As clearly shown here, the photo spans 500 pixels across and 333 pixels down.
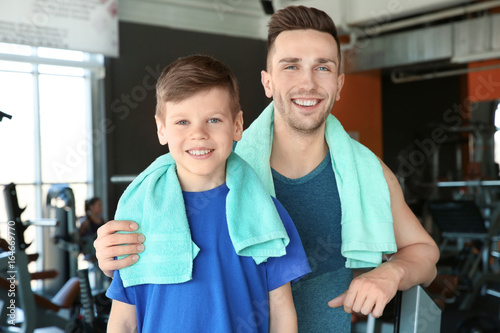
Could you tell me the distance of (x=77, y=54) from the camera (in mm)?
5695

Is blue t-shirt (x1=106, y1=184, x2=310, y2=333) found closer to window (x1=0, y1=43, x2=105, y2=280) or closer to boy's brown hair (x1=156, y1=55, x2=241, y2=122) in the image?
boy's brown hair (x1=156, y1=55, x2=241, y2=122)

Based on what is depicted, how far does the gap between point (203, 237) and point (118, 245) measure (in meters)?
0.17

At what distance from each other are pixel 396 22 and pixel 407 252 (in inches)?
228

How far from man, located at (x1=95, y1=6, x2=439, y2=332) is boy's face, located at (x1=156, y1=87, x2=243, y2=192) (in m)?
0.28

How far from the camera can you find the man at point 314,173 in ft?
4.29

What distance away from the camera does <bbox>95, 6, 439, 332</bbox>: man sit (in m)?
1.31

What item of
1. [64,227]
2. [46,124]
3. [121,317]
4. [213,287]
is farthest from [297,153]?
[46,124]

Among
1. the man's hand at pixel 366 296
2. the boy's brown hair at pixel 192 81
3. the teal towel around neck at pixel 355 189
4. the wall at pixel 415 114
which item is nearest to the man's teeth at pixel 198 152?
the boy's brown hair at pixel 192 81

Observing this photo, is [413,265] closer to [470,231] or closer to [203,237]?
[203,237]

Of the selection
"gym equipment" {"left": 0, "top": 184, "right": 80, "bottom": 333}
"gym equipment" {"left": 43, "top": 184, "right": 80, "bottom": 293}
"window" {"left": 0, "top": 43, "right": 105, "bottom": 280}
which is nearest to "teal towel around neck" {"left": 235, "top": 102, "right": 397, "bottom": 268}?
"gym equipment" {"left": 0, "top": 184, "right": 80, "bottom": 333}

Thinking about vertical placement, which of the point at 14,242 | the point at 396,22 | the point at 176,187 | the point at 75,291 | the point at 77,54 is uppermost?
the point at 396,22

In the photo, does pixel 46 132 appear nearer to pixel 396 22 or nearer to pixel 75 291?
pixel 75 291

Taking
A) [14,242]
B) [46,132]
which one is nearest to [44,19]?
[46,132]

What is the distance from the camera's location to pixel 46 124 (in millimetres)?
5434
